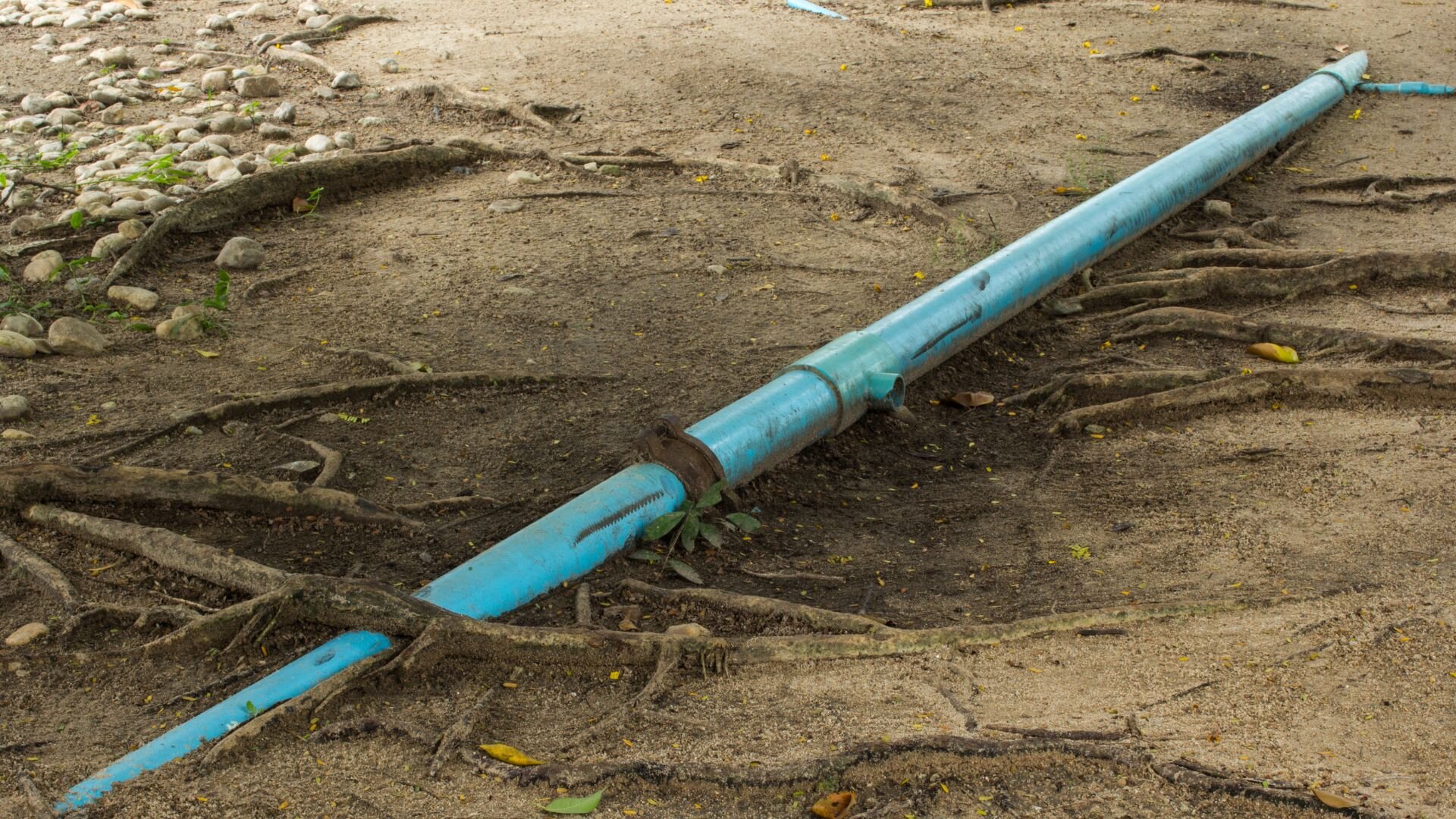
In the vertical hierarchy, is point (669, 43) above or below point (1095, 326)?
above

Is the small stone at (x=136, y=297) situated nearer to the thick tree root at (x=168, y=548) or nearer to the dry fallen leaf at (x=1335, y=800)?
the thick tree root at (x=168, y=548)

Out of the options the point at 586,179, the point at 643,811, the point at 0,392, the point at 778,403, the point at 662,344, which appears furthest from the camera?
the point at 586,179

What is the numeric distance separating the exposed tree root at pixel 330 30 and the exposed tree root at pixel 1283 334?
6498mm

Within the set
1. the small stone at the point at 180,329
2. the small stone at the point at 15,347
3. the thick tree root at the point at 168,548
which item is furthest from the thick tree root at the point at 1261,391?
the small stone at the point at 15,347

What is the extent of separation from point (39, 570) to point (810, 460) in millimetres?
2098

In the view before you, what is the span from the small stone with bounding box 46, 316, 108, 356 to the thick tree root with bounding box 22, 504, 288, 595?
1255mm

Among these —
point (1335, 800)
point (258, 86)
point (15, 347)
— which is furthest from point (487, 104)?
point (1335, 800)

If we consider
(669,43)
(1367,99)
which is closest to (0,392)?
(669,43)

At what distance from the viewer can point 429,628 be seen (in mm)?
2523

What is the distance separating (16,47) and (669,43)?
4760mm

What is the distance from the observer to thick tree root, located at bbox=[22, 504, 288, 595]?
273cm

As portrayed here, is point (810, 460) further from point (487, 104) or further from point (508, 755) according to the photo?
point (487, 104)

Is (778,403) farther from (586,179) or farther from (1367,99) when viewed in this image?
(1367,99)

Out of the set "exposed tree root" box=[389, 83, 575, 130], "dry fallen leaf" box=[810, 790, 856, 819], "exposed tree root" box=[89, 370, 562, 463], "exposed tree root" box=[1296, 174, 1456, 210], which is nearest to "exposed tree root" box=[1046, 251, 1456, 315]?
"exposed tree root" box=[1296, 174, 1456, 210]
